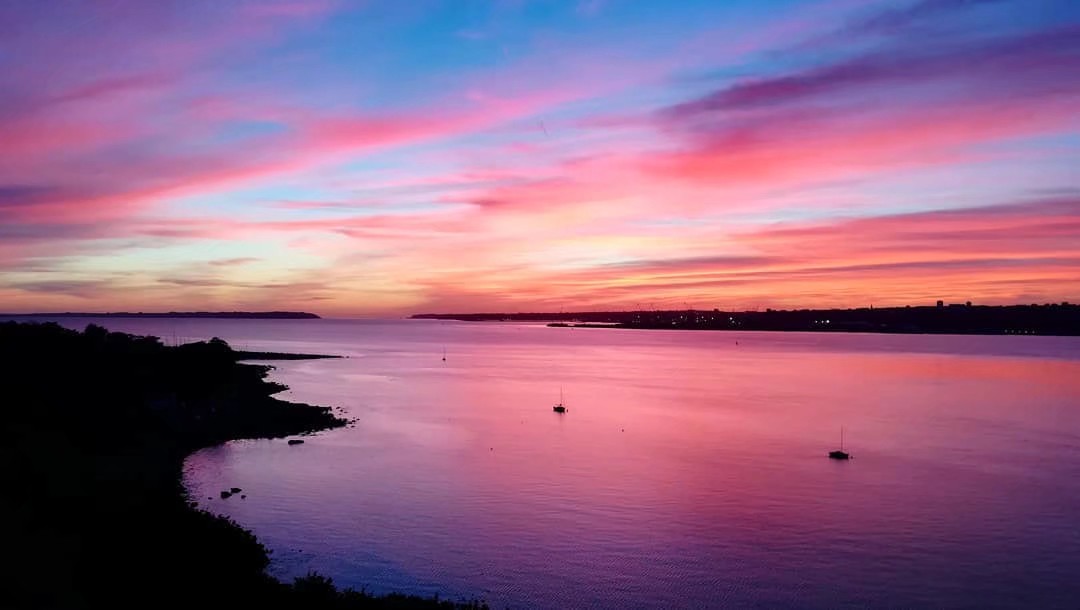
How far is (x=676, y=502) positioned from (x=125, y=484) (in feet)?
93.0

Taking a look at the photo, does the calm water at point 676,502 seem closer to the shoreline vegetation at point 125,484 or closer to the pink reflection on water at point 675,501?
the pink reflection on water at point 675,501

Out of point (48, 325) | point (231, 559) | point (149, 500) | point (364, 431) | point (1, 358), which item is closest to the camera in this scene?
point (231, 559)

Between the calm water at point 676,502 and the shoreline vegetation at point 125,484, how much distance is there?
10.4ft

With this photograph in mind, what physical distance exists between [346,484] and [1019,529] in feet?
118

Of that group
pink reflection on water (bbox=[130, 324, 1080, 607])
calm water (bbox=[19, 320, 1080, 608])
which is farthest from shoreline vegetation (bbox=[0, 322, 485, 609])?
pink reflection on water (bbox=[130, 324, 1080, 607])

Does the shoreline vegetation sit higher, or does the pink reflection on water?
the shoreline vegetation

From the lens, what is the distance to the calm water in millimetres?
31188

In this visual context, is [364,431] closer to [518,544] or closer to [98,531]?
[518,544]

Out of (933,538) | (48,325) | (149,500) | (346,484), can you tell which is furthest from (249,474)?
(48,325)

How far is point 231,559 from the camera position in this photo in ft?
92.3

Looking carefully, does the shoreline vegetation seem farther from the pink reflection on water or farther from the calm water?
the pink reflection on water

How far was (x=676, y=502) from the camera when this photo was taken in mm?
44500

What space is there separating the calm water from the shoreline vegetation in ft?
10.4

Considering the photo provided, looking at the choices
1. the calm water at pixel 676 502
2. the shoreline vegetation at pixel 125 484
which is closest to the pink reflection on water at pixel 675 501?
the calm water at pixel 676 502
